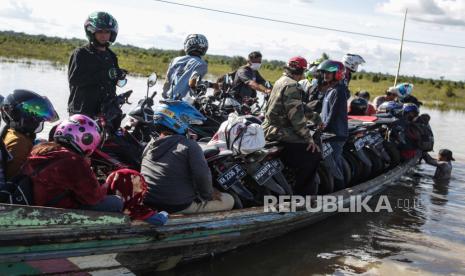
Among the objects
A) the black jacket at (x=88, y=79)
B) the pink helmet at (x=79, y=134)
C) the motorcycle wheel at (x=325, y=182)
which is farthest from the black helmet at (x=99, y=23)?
the motorcycle wheel at (x=325, y=182)

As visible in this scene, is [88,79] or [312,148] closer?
[88,79]

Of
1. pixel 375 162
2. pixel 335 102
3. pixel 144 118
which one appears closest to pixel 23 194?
pixel 144 118

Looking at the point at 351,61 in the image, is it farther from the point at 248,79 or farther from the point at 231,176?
the point at 231,176

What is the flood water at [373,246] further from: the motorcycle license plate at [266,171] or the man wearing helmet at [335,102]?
the man wearing helmet at [335,102]

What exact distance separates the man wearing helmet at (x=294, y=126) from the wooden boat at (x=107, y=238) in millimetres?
936

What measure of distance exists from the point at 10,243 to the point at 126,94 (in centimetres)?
324

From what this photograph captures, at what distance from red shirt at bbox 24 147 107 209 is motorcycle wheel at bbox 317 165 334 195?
3758mm

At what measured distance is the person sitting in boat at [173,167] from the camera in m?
4.59

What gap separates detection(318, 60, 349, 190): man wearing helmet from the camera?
→ 6.52 meters

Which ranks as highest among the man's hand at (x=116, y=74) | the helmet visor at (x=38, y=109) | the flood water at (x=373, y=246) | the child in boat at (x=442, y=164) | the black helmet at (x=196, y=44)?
the black helmet at (x=196, y=44)

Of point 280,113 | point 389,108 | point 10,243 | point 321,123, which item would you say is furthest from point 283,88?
point 389,108

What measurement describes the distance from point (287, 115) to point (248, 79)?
3244 millimetres

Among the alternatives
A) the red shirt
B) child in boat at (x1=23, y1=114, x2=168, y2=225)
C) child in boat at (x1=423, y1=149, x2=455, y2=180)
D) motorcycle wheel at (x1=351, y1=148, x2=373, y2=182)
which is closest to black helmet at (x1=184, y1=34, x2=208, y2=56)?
motorcycle wheel at (x1=351, y1=148, x2=373, y2=182)

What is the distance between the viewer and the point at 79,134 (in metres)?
3.76
